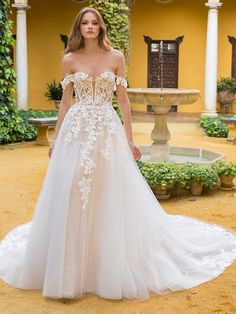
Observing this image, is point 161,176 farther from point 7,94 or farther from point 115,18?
point 115,18

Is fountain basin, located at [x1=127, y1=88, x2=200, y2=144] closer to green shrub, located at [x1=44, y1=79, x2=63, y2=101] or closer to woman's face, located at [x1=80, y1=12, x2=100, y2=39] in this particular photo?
woman's face, located at [x1=80, y1=12, x2=100, y2=39]

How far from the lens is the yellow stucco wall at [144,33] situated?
1608 centimetres

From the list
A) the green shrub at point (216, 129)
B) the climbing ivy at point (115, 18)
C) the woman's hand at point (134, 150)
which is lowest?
the green shrub at point (216, 129)

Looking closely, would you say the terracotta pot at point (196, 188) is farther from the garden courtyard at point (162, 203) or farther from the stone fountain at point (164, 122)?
the stone fountain at point (164, 122)

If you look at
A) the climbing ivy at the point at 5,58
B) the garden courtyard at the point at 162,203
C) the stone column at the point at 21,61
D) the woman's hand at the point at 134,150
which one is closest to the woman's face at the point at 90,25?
the woman's hand at the point at 134,150

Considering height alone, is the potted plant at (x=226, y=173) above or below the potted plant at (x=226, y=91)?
below

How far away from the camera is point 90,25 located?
346 centimetres

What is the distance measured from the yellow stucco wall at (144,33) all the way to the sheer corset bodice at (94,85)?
12993mm

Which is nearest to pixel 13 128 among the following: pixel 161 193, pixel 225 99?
pixel 161 193

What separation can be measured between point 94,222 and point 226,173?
359 centimetres

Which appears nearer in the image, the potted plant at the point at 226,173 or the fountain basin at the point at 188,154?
the potted plant at the point at 226,173

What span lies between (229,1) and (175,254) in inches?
533

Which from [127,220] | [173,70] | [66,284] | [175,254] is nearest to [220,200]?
[175,254]

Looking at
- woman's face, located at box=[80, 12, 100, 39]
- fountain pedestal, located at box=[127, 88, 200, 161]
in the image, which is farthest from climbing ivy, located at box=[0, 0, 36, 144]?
woman's face, located at box=[80, 12, 100, 39]
